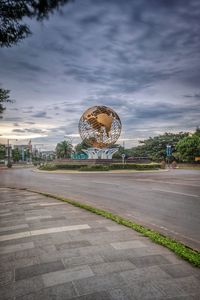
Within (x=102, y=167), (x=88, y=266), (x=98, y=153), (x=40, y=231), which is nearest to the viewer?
(x=88, y=266)

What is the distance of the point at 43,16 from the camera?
14.1ft

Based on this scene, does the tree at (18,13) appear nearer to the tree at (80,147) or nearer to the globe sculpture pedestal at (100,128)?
the globe sculpture pedestal at (100,128)

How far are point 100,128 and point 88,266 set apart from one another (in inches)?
1841

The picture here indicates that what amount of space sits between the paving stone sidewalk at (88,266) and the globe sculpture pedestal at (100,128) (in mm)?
43596

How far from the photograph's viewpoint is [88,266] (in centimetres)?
424

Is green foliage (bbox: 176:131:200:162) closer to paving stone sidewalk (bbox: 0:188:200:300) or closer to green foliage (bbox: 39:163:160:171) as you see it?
green foliage (bbox: 39:163:160:171)

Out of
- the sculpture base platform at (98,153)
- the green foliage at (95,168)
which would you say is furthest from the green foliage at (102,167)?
the sculpture base platform at (98,153)

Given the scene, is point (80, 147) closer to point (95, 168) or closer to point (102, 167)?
point (102, 167)

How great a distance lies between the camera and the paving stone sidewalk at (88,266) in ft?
11.4

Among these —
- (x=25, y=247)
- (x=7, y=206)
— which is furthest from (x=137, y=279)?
(x=7, y=206)

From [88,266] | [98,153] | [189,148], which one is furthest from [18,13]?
[189,148]

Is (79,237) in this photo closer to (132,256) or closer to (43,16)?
(132,256)

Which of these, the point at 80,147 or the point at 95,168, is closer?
the point at 95,168

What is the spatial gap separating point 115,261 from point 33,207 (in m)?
5.83
